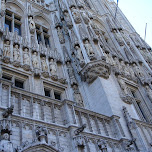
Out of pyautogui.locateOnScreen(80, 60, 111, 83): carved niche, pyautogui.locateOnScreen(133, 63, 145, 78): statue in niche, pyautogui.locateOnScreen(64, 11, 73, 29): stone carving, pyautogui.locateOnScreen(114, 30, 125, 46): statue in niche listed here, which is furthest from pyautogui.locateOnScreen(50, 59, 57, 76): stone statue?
pyautogui.locateOnScreen(114, 30, 125, 46): statue in niche

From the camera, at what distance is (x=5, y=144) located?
5695mm

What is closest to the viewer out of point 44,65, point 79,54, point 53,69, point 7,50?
point 7,50

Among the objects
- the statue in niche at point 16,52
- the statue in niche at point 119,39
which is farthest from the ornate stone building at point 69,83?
the statue in niche at point 119,39

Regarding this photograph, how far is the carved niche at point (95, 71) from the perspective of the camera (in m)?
12.0

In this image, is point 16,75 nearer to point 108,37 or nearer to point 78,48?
point 78,48

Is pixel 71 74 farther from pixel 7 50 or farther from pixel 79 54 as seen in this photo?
pixel 7 50

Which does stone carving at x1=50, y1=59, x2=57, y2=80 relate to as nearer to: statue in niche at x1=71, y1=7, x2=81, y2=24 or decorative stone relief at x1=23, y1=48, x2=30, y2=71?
decorative stone relief at x1=23, y1=48, x2=30, y2=71

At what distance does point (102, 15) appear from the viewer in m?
21.8

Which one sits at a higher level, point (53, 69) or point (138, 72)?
point (138, 72)

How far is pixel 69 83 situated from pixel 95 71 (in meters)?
1.75

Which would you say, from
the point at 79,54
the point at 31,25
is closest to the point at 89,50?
the point at 79,54

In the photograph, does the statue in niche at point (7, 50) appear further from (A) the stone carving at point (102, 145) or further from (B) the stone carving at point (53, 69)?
(A) the stone carving at point (102, 145)

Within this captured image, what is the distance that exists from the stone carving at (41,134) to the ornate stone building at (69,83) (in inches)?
1.2

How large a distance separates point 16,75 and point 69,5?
8.16 metres
